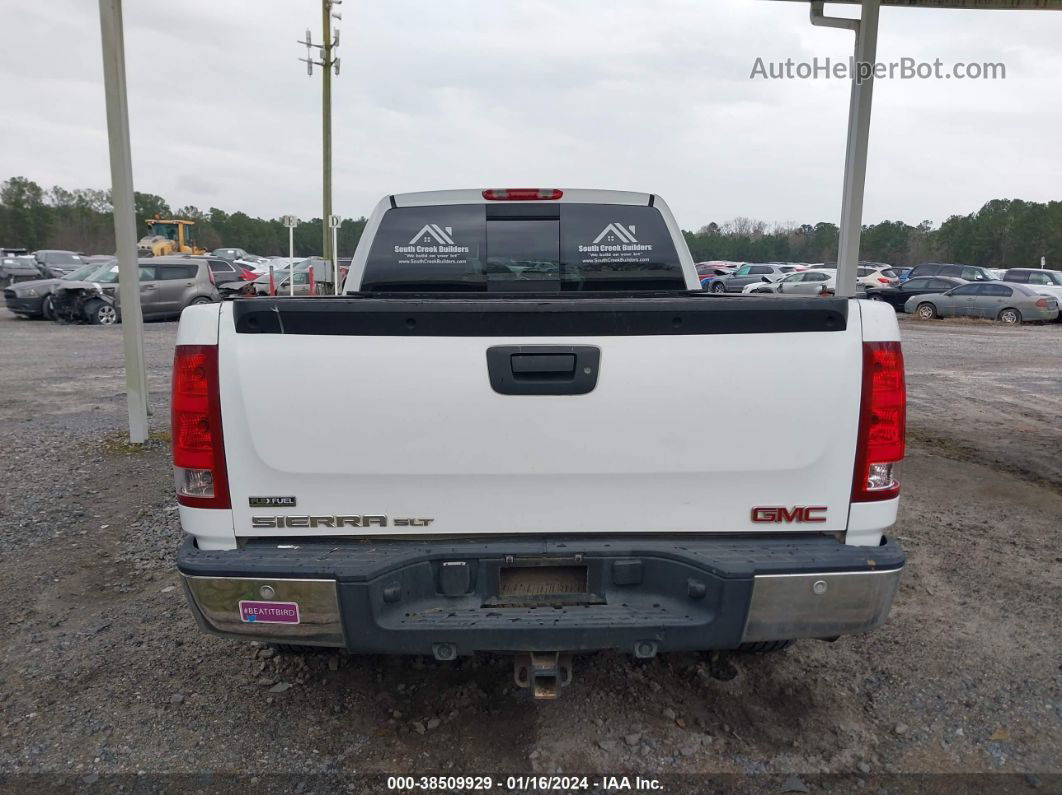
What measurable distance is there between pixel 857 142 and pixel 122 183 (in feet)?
21.4

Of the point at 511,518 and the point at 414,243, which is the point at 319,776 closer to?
the point at 511,518

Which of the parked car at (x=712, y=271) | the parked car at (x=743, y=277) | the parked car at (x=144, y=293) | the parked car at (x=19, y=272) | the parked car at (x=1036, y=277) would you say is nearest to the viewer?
the parked car at (x=144, y=293)

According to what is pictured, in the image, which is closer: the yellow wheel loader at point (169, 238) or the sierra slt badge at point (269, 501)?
the sierra slt badge at point (269, 501)

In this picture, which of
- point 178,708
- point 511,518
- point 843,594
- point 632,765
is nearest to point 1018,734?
point 843,594

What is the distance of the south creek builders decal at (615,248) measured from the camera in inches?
182

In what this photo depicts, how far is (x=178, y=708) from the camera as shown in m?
3.08

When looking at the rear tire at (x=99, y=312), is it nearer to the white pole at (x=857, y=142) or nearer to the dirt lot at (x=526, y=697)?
the dirt lot at (x=526, y=697)

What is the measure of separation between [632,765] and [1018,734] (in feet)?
4.84

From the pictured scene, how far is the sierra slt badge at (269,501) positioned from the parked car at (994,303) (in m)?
26.3

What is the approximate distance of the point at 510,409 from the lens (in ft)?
8.04

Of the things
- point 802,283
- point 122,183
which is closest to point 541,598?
point 122,183

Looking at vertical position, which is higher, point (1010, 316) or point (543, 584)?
point (543, 584)

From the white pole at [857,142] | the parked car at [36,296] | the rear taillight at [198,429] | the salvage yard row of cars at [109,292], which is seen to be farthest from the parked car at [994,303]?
the rear taillight at [198,429]

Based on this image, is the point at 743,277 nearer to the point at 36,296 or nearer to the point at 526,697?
the point at 36,296
